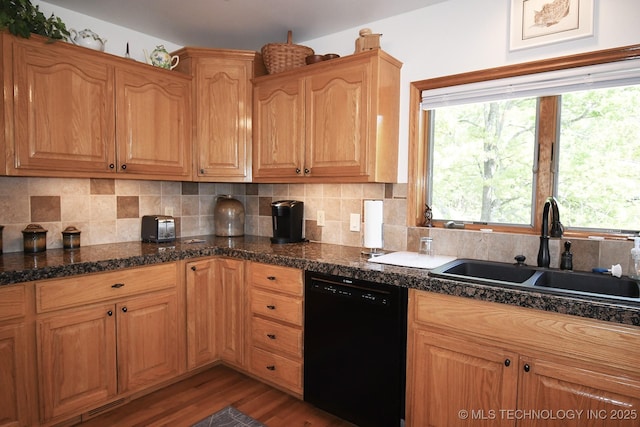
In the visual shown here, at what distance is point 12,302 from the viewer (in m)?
1.76

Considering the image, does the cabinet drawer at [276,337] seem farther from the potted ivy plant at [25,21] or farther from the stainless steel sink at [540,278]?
the potted ivy plant at [25,21]

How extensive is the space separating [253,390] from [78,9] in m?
2.71

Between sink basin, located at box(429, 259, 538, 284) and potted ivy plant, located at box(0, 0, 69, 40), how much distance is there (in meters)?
2.40

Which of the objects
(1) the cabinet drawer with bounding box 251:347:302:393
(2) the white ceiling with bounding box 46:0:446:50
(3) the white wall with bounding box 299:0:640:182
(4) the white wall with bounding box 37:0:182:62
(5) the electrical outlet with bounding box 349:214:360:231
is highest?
(2) the white ceiling with bounding box 46:0:446:50

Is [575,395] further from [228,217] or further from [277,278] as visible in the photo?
[228,217]

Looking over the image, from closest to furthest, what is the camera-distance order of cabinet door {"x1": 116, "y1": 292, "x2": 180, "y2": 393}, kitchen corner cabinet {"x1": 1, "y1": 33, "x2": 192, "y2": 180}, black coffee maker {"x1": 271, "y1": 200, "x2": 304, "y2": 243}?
kitchen corner cabinet {"x1": 1, "y1": 33, "x2": 192, "y2": 180}
cabinet door {"x1": 116, "y1": 292, "x2": 180, "y2": 393}
black coffee maker {"x1": 271, "y1": 200, "x2": 304, "y2": 243}

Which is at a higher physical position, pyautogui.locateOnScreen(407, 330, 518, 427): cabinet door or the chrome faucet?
the chrome faucet

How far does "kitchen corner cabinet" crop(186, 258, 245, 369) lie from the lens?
2.49 meters

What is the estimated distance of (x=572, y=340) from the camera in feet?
4.60

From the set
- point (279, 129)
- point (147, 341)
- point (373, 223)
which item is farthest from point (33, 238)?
point (373, 223)

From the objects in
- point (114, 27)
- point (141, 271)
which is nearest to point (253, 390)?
point (141, 271)

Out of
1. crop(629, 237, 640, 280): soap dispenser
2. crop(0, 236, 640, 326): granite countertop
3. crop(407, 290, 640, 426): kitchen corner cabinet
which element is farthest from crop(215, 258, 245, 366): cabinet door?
crop(629, 237, 640, 280): soap dispenser

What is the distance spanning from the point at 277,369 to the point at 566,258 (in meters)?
1.72

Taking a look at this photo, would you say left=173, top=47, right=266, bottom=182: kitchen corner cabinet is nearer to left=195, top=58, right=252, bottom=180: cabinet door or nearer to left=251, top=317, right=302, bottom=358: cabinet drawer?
left=195, top=58, right=252, bottom=180: cabinet door
